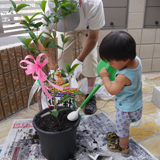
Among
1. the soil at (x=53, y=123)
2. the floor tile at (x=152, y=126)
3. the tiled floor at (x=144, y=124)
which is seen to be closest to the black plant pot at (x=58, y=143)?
the soil at (x=53, y=123)

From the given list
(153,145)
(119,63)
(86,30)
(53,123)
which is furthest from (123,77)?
(86,30)

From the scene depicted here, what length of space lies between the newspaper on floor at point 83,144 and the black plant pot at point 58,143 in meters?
0.06

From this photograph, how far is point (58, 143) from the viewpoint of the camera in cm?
92

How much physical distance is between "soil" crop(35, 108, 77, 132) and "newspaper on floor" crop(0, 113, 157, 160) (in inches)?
8.6

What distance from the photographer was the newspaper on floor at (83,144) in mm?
997

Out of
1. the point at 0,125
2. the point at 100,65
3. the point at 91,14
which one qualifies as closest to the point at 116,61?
the point at 100,65

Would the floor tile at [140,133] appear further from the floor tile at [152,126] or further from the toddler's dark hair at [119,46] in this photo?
the toddler's dark hair at [119,46]

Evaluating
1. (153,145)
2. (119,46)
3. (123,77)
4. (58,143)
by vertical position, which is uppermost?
(119,46)

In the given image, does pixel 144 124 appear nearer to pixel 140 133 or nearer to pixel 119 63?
pixel 140 133

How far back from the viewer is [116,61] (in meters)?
0.83

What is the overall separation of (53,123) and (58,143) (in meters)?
0.11

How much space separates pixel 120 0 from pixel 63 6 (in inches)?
51.6

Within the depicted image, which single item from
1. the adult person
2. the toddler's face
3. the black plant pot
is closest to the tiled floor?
the adult person

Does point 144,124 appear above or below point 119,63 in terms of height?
below
